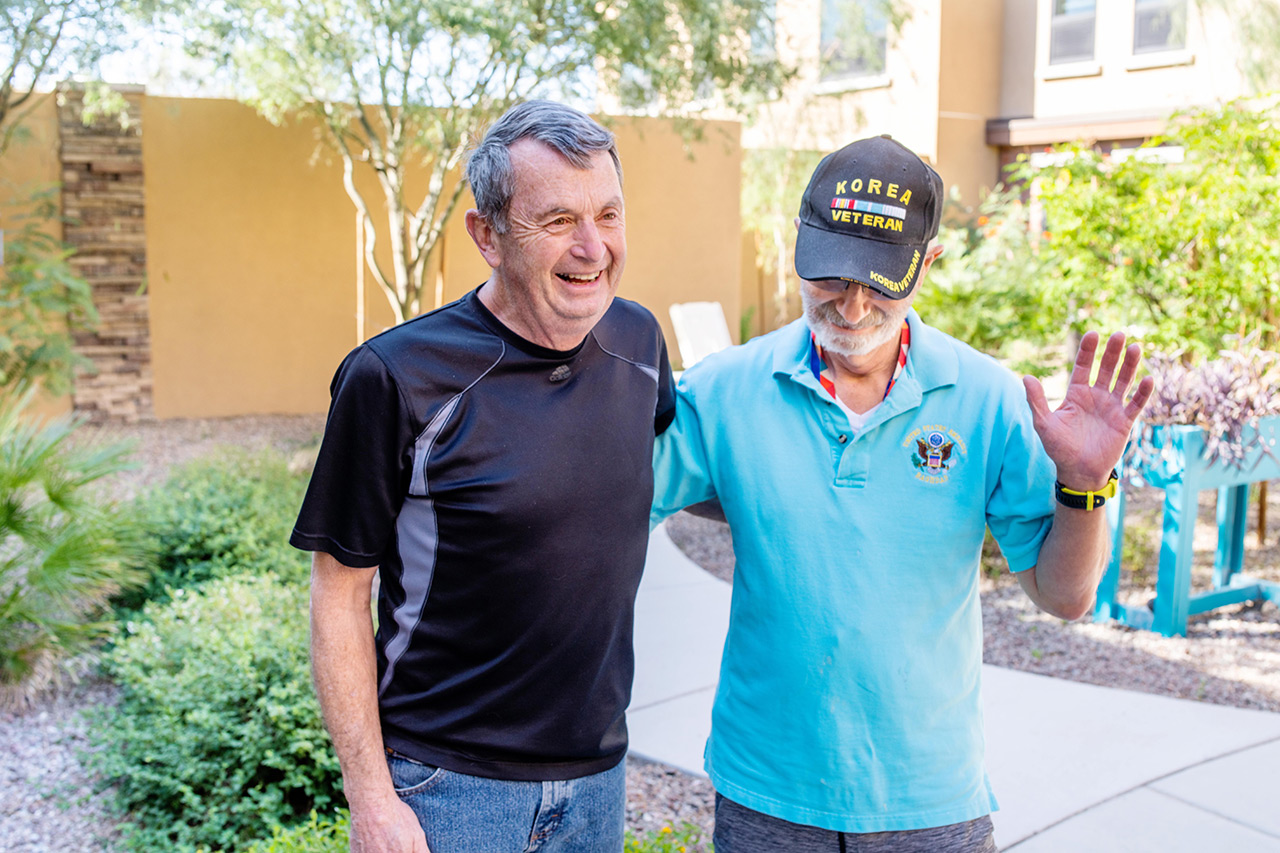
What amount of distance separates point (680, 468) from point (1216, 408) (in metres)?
3.68

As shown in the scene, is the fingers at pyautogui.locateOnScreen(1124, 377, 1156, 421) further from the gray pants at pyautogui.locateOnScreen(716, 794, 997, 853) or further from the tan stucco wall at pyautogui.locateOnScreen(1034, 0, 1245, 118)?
the tan stucco wall at pyautogui.locateOnScreen(1034, 0, 1245, 118)

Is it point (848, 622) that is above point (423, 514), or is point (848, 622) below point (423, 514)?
below

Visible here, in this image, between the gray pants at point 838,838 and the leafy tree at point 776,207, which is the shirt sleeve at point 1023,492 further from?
the leafy tree at point 776,207

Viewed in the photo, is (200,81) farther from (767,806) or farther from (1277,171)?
(767,806)

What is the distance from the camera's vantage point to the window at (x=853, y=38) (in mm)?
15023

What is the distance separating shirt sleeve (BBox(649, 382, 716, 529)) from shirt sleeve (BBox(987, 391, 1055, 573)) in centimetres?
52

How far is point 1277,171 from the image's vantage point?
5855 mm

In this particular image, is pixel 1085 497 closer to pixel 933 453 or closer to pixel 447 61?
pixel 933 453

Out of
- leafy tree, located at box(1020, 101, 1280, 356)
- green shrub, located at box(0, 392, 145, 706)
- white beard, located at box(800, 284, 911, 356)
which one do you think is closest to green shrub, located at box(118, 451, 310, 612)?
green shrub, located at box(0, 392, 145, 706)

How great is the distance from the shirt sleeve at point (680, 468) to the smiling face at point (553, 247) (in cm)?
33

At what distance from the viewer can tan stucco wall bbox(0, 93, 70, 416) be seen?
8734 millimetres

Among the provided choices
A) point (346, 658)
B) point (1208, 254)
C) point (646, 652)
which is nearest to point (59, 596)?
point (646, 652)

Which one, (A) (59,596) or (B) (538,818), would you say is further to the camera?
(A) (59,596)

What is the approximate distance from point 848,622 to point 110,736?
2874 millimetres
